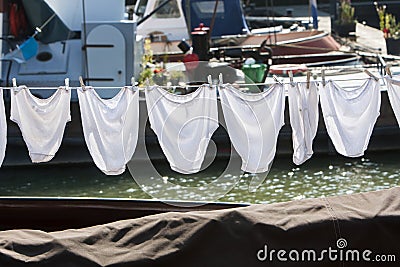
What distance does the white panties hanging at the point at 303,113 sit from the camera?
8797mm

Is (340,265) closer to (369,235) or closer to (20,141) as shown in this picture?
(369,235)

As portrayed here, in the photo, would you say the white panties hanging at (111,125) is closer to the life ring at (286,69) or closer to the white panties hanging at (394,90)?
the white panties hanging at (394,90)

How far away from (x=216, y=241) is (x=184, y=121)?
3751 millimetres

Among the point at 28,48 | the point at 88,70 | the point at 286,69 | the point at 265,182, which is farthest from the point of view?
the point at 286,69

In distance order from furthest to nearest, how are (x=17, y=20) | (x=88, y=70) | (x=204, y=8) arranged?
(x=204, y=8) < (x=17, y=20) < (x=88, y=70)

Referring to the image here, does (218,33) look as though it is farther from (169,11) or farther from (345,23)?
(345,23)

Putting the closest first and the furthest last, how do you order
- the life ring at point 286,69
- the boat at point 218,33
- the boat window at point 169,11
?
the life ring at point 286,69 < the boat at point 218,33 < the boat window at point 169,11

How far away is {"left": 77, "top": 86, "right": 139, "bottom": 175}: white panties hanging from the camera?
29.2 feet

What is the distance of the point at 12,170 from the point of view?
559 inches

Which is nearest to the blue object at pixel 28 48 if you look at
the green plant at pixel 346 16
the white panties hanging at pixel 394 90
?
the white panties hanging at pixel 394 90

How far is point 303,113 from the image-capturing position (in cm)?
888

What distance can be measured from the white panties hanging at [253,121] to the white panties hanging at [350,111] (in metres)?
0.49

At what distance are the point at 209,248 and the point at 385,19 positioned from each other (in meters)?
14.3

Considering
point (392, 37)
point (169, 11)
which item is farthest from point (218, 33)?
point (392, 37)
